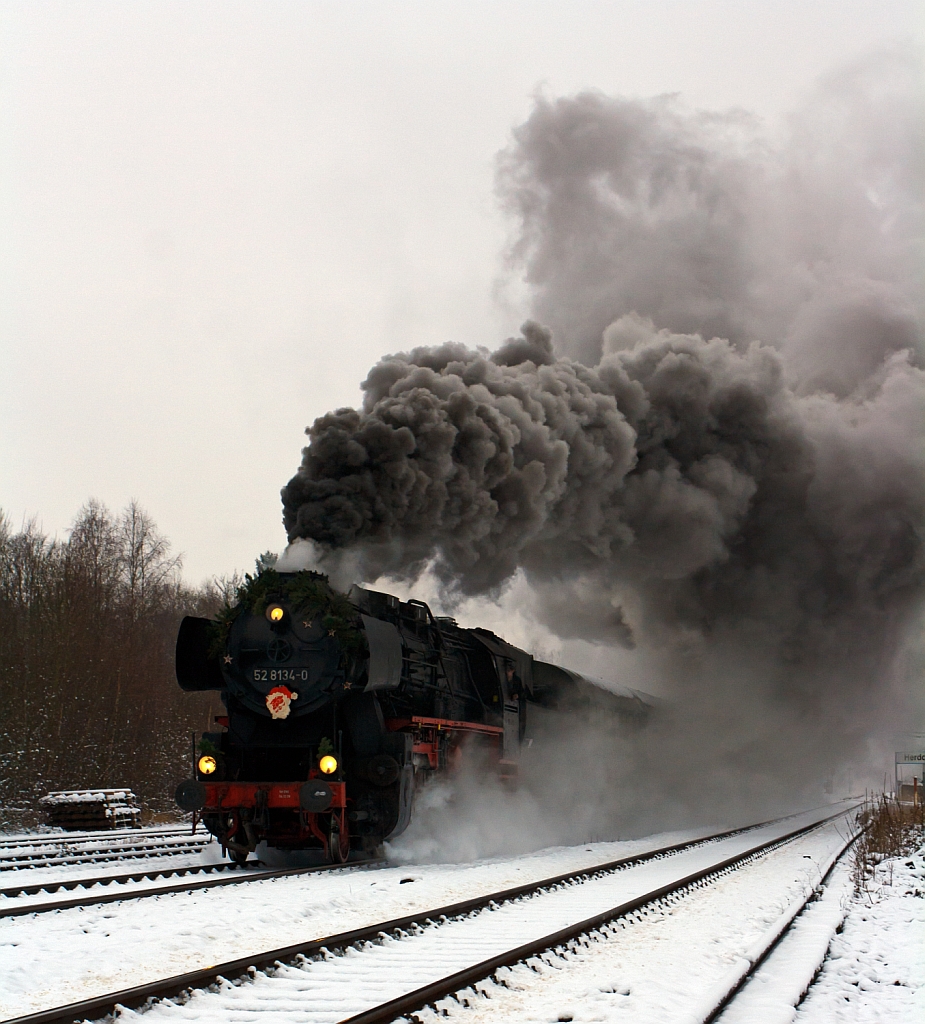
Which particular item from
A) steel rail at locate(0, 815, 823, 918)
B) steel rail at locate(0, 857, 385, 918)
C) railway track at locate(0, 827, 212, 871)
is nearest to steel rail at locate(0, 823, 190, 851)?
railway track at locate(0, 827, 212, 871)

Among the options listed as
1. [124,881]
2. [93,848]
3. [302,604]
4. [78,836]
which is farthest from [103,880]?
[78,836]

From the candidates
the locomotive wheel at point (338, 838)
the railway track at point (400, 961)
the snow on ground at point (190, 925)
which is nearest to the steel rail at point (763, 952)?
the railway track at point (400, 961)

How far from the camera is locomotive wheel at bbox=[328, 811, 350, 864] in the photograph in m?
10.6

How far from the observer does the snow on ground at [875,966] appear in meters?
4.98

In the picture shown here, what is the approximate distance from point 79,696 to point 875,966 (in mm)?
18136

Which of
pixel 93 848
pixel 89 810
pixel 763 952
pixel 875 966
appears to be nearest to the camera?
pixel 875 966

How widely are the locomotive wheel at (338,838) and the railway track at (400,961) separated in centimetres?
226

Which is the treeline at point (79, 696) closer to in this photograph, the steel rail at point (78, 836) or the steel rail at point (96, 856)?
the steel rail at point (78, 836)

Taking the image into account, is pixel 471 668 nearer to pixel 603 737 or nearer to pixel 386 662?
pixel 386 662

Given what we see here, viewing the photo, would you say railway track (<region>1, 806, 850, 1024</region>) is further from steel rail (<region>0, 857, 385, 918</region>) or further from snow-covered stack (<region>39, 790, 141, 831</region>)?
snow-covered stack (<region>39, 790, 141, 831</region>)

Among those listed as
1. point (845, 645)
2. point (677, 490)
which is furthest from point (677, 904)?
point (845, 645)

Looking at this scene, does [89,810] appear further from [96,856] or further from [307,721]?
[307,721]

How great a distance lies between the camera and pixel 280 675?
1093cm

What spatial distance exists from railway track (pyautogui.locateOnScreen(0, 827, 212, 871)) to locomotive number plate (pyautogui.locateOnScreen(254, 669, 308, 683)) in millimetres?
2747
